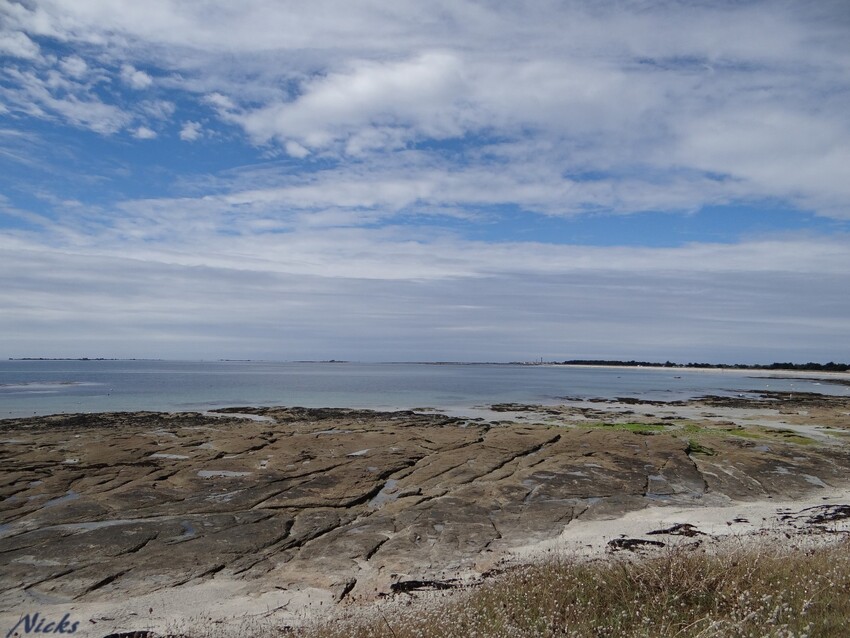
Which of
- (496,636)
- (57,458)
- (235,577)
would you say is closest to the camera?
(496,636)

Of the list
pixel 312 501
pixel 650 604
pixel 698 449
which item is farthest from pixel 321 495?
pixel 698 449

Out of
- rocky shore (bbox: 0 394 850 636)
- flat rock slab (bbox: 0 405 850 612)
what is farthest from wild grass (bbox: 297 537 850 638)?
flat rock slab (bbox: 0 405 850 612)

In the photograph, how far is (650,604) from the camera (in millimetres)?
6281

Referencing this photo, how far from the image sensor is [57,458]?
1922 centimetres

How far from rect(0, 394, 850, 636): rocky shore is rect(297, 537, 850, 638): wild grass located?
2.05m

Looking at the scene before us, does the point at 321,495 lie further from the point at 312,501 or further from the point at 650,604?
the point at 650,604

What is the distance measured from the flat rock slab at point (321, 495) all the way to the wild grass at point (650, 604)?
2.41m

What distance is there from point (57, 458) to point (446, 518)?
15.1 m

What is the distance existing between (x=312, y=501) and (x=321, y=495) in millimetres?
630

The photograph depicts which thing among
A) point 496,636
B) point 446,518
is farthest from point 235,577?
point 496,636

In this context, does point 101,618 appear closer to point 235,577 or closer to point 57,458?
point 235,577

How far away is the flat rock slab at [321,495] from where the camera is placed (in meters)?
9.78

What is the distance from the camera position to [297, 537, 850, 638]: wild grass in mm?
5477

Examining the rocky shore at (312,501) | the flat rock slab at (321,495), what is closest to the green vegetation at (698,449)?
the rocky shore at (312,501)
